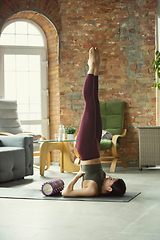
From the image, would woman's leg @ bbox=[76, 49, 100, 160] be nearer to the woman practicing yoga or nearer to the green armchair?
the woman practicing yoga

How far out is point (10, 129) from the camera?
17.7ft

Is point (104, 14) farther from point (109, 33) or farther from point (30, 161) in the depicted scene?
point (30, 161)

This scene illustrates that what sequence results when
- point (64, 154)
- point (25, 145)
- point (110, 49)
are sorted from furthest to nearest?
point (110, 49)
point (64, 154)
point (25, 145)

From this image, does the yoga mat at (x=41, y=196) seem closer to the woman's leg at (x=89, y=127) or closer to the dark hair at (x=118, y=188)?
the dark hair at (x=118, y=188)

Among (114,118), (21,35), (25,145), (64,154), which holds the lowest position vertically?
(64,154)

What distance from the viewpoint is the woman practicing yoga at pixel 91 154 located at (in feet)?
9.70

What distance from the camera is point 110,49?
227 inches

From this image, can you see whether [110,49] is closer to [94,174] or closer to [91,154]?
[91,154]

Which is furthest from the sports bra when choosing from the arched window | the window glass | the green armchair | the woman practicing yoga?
the window glass

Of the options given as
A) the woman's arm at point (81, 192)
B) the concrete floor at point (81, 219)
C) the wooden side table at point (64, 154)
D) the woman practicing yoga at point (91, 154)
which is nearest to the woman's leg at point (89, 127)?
the woman practicing yoga at point (91, 154)

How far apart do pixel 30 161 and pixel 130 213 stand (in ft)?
7.27

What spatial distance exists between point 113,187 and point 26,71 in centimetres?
380

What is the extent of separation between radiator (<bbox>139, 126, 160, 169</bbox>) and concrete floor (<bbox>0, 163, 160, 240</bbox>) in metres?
1.88

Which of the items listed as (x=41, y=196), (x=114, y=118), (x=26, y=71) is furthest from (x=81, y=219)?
(x=26, y=71)
